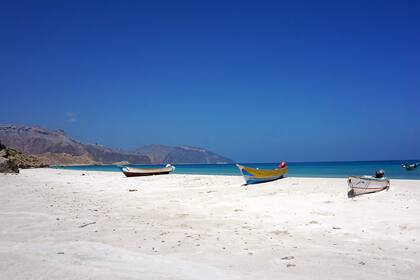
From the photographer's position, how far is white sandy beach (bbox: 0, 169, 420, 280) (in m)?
4.41

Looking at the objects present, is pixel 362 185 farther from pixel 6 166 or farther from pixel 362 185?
pixel 6 166

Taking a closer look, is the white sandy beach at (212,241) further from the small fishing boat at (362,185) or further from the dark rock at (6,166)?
the dark rock at (6,166)

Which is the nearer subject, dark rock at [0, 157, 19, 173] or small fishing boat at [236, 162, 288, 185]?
small fishing boat at [236, 162, 288, 185]

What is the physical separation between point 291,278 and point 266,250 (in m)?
1.33

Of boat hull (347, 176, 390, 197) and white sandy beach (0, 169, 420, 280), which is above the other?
boat hull (347, 176, 390, 197)

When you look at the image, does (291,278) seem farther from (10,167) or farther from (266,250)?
(10,167)

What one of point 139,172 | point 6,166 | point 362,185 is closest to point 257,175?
point 362,185

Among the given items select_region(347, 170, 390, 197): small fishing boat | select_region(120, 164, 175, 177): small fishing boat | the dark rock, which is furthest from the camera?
the dark rock

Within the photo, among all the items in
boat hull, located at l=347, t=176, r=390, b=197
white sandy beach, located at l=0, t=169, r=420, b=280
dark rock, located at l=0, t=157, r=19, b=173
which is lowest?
white sandy beach, located at l=0, t=169, r=420, b=280

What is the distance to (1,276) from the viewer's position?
13.3ft

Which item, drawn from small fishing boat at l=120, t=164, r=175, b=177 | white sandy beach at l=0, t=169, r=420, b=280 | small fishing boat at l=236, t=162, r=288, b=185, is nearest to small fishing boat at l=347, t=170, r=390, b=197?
white sandy beach at l=0, t=169, r=420, b=280

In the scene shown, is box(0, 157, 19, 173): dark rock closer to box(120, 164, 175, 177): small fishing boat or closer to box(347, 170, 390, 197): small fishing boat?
box(120, 164, 175, 177): small fishing boat

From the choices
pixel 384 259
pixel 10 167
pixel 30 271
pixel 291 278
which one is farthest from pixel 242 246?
pixel 10 167

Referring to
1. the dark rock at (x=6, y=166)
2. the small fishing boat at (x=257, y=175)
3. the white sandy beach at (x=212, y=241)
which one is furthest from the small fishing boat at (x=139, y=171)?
the white sandy beach at (x=212, y=241)
